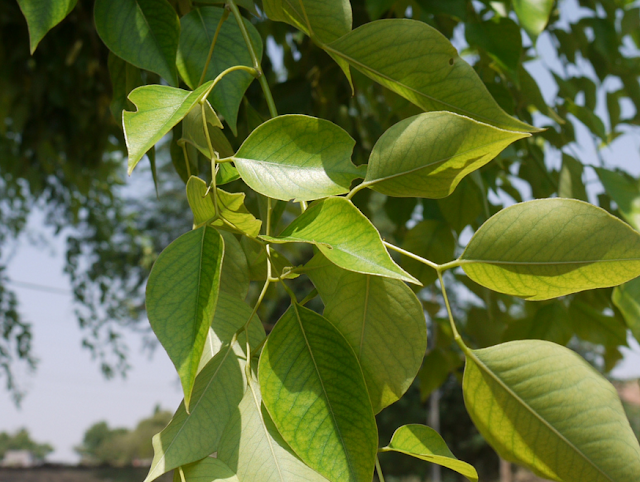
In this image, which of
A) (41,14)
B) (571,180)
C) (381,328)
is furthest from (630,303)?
(41,14)

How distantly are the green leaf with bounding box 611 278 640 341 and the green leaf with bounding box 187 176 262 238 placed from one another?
237mm

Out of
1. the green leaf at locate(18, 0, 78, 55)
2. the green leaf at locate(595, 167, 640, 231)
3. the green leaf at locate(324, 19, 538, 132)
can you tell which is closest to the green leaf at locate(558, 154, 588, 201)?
the green leaf at locate(595, 167, 640, 231)

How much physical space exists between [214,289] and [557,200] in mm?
101

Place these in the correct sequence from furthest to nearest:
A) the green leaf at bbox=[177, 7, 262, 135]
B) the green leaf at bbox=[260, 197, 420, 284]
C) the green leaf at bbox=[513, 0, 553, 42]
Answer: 1. the green leaf at bbox=[513, 0, 553, 42]
2. the green leaf at bbox=[177, 7, 262, 135]
3. the green leaf at bbox=[260, 197, 420, 284]

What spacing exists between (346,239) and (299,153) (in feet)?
0.14

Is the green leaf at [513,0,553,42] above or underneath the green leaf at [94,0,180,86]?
above

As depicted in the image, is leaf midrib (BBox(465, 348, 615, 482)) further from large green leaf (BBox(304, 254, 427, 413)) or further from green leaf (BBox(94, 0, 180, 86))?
green leaf (BBox(94, 0, 180, 86))

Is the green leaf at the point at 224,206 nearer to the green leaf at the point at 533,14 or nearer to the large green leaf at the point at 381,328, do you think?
the large green leaf at the point at 381,328

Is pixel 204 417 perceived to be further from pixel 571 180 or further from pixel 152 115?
pixel 571 180

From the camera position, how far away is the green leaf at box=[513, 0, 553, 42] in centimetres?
34

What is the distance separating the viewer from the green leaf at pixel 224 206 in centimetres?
16

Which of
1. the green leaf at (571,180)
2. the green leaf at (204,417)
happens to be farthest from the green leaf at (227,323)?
the green leaf at (571,180)

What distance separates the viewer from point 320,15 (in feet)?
0.68

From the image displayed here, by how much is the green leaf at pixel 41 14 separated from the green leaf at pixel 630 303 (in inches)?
12.2
